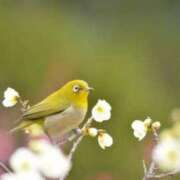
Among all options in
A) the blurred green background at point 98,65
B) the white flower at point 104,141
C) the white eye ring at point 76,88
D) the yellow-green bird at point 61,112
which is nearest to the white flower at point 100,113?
the white flower at point 104,141

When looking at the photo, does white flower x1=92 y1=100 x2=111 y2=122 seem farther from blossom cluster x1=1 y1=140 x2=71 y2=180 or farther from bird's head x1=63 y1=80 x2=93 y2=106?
bird's head x1=63 y1=80 x2=93 y2=106

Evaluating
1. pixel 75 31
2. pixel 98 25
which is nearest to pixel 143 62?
pixel 75 31

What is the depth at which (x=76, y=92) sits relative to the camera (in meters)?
2.44

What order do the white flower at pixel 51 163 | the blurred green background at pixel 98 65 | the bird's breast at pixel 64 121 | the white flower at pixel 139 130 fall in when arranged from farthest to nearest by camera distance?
the blurred green background at pixel 98 65, the bird's breast at pixel 64 121, the white flower at pixel 139 130, the white flower at pixel 51 163

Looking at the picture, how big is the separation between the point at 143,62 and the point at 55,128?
5.08 m

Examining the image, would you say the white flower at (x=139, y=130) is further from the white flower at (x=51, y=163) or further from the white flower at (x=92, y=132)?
the white flower at (x=51, y=163)

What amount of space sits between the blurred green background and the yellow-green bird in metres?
1.84

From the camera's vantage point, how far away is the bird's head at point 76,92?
2.36 meters

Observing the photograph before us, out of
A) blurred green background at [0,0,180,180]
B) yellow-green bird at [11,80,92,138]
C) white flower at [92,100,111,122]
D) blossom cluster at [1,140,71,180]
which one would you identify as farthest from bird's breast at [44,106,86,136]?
blurred green background at [0,0,180,180]

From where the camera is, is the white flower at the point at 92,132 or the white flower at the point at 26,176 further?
the white flower at the point at 92,132

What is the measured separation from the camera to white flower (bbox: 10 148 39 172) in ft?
3.95

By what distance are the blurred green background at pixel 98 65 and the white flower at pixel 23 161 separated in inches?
121

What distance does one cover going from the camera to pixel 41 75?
5.84 meters

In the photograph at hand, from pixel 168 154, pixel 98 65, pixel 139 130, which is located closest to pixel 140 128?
pixel 139 130
